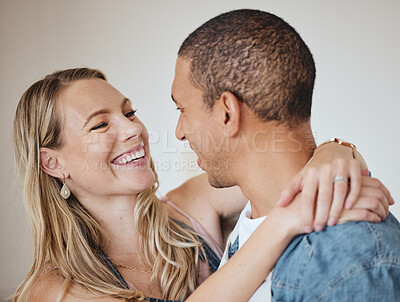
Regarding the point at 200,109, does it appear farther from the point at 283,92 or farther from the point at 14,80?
the point at 14,80

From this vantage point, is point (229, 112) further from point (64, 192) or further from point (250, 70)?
point (64, 192)

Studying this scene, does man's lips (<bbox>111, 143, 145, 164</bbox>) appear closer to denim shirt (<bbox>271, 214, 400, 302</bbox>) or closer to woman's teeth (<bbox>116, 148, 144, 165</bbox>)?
woman's teeth (<bbox>116, 148, 144, 165</bbox>)

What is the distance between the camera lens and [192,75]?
1127mm

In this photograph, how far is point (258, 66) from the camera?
1.05 meters

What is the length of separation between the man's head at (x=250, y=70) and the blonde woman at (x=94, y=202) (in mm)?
538

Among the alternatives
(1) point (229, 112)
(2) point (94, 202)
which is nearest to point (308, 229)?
(1) point (229, 112)

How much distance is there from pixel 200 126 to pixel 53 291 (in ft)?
2.30

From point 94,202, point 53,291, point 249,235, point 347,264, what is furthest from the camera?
point 94,202

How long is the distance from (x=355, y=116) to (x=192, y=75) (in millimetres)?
1841

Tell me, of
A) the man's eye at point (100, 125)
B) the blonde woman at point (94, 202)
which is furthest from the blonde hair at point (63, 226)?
the man's eye at point (100, 125)

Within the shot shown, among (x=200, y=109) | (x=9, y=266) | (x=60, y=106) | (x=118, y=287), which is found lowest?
(x=9, y=266)

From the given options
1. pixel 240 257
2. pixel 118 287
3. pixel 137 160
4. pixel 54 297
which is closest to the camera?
pixel 240 257

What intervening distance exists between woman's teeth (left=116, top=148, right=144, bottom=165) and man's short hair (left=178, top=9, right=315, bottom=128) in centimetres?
58

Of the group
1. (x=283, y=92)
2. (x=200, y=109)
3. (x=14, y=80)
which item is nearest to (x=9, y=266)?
(x=14, y=80)
